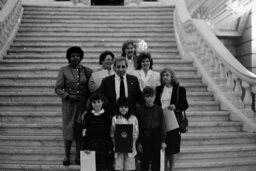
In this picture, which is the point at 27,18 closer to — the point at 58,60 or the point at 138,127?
the point at 58,60

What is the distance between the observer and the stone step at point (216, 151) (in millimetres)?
5102

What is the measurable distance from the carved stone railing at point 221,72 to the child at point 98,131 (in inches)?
118

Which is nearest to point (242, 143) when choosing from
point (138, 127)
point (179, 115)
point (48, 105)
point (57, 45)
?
point (179, 115)

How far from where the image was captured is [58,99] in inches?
250

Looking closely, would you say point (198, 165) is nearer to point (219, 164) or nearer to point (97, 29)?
point (219, 164)

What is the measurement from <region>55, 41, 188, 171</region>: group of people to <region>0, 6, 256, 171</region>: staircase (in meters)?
0.80

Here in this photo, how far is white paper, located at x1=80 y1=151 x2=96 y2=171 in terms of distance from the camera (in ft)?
12.6

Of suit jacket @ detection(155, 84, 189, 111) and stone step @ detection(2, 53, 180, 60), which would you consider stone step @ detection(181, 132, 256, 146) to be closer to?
suit jacket @ detection(155, 84, 189, 111)

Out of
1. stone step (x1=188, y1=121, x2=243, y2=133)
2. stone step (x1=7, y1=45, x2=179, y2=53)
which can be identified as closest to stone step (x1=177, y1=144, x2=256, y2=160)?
stone step (x1=188, y1=121, x2=243, y2=133)

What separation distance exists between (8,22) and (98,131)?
5.93m

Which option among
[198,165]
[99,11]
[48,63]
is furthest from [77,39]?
[198,165]

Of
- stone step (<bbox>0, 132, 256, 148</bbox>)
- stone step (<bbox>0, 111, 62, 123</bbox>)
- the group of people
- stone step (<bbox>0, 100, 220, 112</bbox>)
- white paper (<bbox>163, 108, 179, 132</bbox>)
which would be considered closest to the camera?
the group of people

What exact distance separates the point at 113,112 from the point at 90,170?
28.8 inches

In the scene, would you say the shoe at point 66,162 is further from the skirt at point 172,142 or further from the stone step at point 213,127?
the stone step at point 213,127
